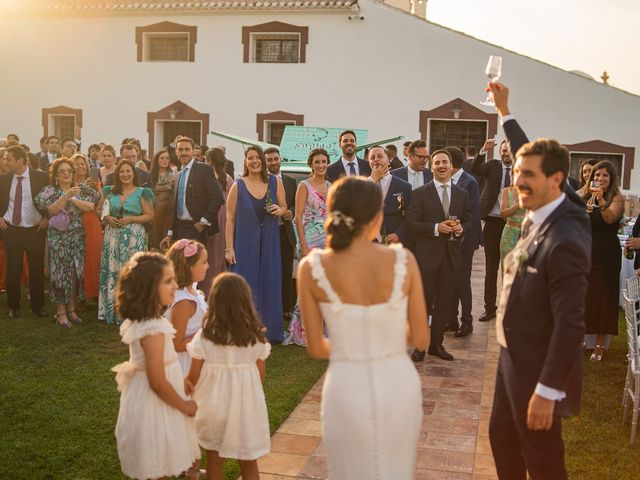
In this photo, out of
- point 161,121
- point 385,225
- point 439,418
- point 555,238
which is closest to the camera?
point 555,238

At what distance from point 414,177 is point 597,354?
Answer: 271 centimetres

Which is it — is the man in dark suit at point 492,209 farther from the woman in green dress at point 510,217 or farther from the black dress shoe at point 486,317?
the woman in green dress at point 510,217

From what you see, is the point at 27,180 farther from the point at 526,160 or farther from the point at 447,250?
the point at 526,160

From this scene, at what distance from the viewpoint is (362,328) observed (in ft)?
9.18

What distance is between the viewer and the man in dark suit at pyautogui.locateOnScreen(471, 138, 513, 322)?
8469 mm

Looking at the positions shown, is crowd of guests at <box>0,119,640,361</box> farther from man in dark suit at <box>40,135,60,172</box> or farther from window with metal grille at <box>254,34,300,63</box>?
window with metal grille at <box>254,34,300,63</box>

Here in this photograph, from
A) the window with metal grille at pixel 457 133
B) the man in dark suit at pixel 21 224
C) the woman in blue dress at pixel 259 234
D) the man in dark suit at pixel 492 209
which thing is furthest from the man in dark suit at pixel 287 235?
the window with metal grille at pixel 457 133

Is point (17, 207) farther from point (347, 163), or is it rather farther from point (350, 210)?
point (350, 210)

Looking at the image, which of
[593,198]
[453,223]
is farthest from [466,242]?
[593,198]

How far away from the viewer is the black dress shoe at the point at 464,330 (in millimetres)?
7855

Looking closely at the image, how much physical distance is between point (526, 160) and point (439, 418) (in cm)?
274

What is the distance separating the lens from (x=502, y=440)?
135 inches

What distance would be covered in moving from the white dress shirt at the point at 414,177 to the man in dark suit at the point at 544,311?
16.3 ft

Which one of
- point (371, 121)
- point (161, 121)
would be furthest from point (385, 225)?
point (161, 121)
